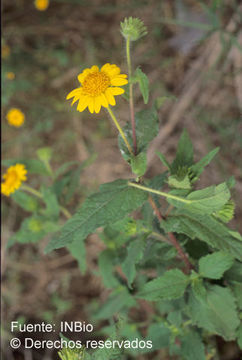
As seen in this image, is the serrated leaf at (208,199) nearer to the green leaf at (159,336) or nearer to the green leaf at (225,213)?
the green leaf at (225,213)

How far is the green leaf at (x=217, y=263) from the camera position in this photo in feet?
4.90

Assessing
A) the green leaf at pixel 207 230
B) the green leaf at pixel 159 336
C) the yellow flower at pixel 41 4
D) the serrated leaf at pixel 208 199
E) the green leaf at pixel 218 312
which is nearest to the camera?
the serrated leaf at pixel 208 199

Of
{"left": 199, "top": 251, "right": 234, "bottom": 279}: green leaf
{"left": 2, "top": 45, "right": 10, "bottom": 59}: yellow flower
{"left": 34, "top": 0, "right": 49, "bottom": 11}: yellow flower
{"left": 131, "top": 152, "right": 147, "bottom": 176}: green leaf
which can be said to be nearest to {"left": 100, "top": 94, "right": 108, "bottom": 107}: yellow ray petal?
{"left": 131, "top": 152, "right": 147, "bottom": 176}: green leaf

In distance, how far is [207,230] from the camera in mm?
1350

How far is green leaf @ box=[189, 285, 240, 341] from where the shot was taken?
4.89 feet

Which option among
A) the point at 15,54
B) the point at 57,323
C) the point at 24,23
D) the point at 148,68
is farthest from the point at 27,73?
the point at 57,323

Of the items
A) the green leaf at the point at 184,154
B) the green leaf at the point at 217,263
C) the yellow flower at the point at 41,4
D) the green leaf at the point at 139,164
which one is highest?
the yellow flower at the point at 41,4

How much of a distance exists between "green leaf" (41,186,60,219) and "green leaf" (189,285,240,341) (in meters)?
0.86

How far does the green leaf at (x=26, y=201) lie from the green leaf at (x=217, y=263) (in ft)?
3.37

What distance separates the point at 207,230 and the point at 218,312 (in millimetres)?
413

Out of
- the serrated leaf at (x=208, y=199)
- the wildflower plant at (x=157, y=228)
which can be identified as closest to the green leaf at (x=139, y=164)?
the wildflower plant at (x=157, y=228)

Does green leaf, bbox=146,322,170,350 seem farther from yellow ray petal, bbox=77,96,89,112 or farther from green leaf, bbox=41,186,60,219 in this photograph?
yellow ray petal, bbox=77,96,89,112

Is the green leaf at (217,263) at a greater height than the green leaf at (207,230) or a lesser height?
lesser

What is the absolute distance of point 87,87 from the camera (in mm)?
1300
